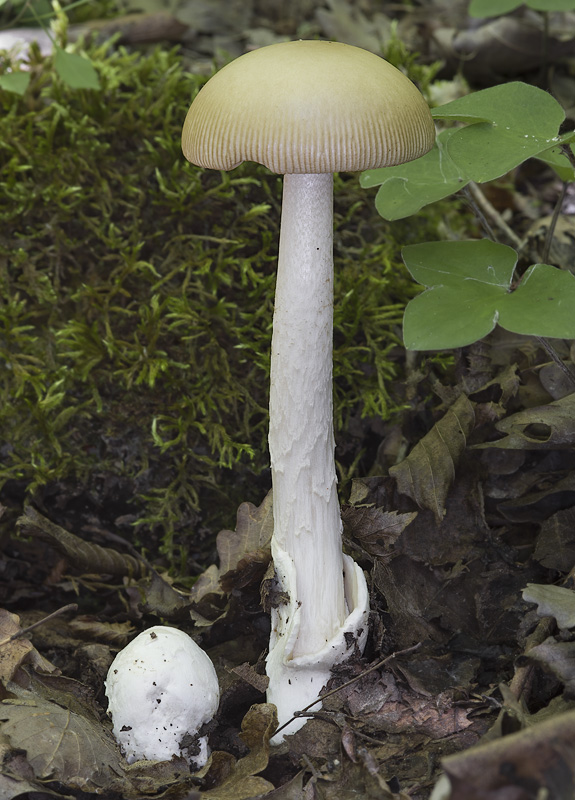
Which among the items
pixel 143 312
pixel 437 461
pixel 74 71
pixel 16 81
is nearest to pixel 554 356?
pixel 437 461

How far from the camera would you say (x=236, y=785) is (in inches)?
90.6

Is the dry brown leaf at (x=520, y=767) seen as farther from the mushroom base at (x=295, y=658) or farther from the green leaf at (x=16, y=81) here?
the green leaf at (x=16, y=81)

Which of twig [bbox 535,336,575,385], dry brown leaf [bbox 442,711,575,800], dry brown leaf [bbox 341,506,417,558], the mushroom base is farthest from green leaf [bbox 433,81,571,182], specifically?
dry brown leaf [bbox 442,711,575,800]

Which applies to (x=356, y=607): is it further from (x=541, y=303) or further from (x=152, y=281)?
(x=152, y=281)

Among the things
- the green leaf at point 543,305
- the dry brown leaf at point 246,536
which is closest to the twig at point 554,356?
the green leaf at point 543,305

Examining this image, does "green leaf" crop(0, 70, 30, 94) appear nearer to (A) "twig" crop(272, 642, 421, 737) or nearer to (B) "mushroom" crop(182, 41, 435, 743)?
(B) "mushroom" crop(182, 41, 435, 743)

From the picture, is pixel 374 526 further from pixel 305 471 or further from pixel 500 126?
pixel 500 126

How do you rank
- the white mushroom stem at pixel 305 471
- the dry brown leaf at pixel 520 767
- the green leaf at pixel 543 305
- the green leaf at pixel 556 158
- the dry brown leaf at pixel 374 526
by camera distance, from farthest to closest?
1. the dry brown leaf at pixel 374 526
2. the green leaf at pixel 556 158
3. the white mushroom stem at pixel 305 471
4. the green leaf at pixel 543 305
5. the dry brown leaf at pixel 520 767

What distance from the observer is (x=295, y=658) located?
256 cm

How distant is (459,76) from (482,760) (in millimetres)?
4465

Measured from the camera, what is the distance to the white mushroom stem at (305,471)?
246cm

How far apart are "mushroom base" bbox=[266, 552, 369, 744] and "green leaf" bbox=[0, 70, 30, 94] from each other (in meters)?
2.44

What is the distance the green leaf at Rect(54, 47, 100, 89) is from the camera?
330 centimetres

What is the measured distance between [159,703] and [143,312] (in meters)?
1.75
